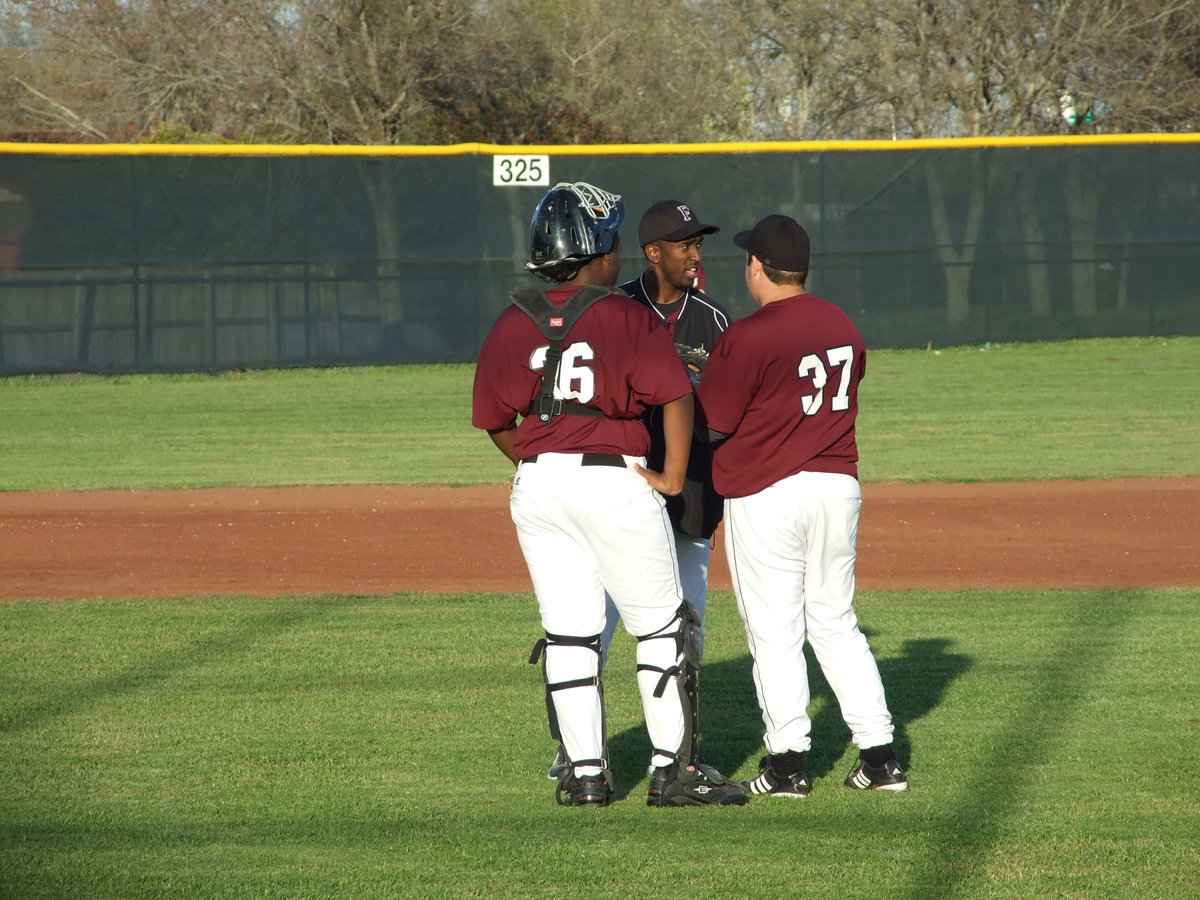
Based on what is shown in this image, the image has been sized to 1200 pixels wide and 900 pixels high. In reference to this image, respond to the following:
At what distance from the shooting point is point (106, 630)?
21.4 feet

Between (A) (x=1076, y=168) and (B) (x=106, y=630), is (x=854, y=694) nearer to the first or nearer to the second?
(B) (x=106, y=630)

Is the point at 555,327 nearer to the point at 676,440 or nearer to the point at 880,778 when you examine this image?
the point at 676,440

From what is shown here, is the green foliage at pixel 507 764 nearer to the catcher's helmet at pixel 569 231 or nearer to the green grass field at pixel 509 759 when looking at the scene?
the green grass field at pixel 509 759

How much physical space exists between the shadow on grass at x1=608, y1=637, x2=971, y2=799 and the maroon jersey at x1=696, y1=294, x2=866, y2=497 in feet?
3.66

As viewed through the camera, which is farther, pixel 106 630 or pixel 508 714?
pixel 106 630

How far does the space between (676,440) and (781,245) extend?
72 centimetres

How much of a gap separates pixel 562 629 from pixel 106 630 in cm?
346

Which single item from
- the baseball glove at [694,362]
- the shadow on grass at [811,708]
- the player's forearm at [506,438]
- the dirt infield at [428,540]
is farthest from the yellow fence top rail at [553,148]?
the player's forearm at [506,438]

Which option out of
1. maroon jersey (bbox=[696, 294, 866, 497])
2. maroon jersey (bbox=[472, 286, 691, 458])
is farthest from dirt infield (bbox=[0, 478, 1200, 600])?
maroon jersey (bbox=[472, 286, 691, 458])

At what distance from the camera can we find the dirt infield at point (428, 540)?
304 inches

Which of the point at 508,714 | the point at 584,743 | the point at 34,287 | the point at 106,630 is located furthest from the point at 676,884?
the point at 34,287

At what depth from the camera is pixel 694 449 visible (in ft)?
15.1

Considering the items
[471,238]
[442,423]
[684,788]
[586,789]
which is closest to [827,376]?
[684,788]

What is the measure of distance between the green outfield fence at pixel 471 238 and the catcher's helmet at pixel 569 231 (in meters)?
14.0
